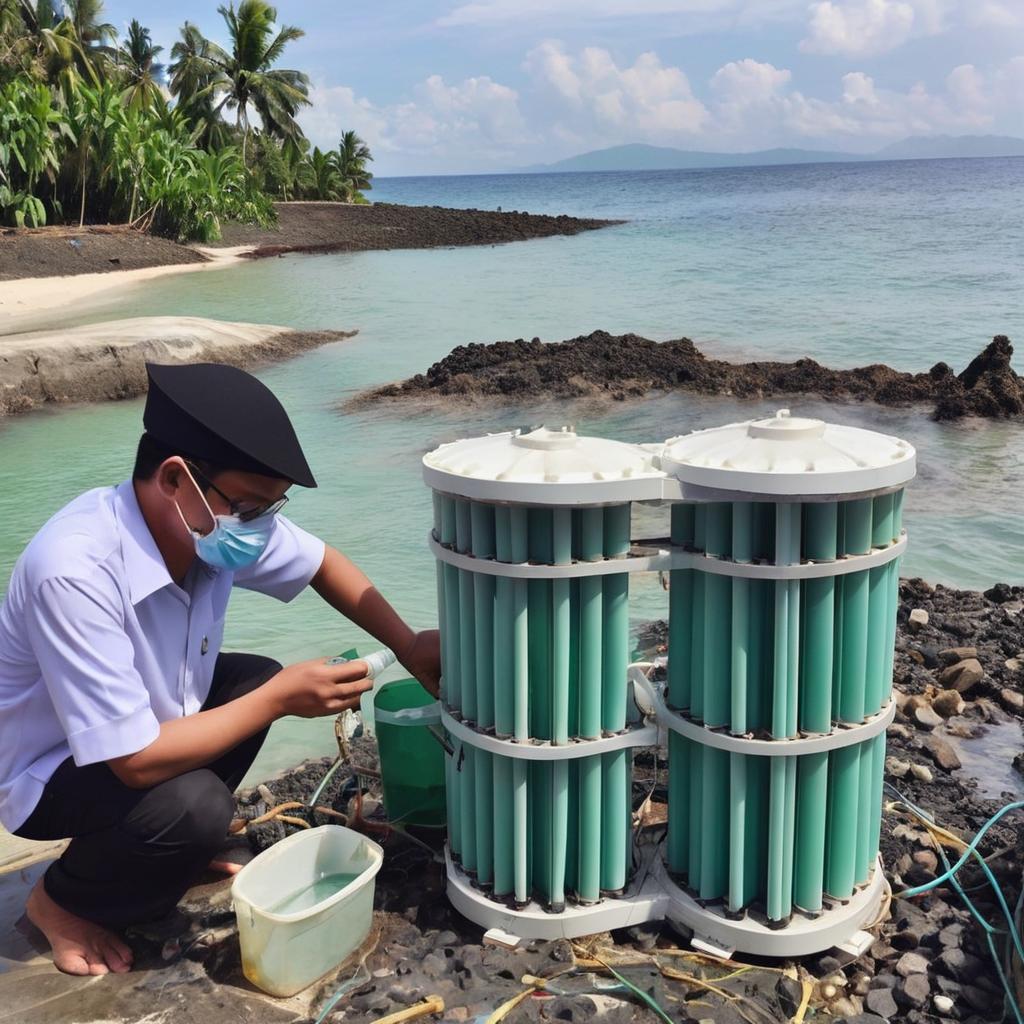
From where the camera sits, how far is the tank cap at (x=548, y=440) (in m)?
2.56

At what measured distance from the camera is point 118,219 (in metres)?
27.9

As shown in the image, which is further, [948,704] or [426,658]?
[948,704]

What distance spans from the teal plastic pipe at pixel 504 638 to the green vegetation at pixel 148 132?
2441 centimetres

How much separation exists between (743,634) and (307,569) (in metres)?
1.25

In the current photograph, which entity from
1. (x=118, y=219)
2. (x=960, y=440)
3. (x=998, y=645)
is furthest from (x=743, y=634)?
(x=118, y=219)

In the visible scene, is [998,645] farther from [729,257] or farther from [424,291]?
[729,257]

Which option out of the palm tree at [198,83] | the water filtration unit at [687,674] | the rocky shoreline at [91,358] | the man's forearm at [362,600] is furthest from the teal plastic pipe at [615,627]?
the palm tree at [198,83]

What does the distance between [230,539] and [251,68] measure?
1707 inches

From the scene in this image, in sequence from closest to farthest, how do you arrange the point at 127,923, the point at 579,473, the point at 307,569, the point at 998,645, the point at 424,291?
the point at 579,473, the point at 127,923, the point at 307,569, the point at 998,645, the point at 424,291

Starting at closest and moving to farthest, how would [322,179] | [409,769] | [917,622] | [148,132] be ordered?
[409,769] < [917,622] < [148,132] < [322,179]

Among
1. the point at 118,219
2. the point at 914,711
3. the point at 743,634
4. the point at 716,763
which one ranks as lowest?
the point at 914,711

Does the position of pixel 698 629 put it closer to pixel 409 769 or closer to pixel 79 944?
pixel 409 769

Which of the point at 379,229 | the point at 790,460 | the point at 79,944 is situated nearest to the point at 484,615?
the point at 790,460

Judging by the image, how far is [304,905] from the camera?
280cm
